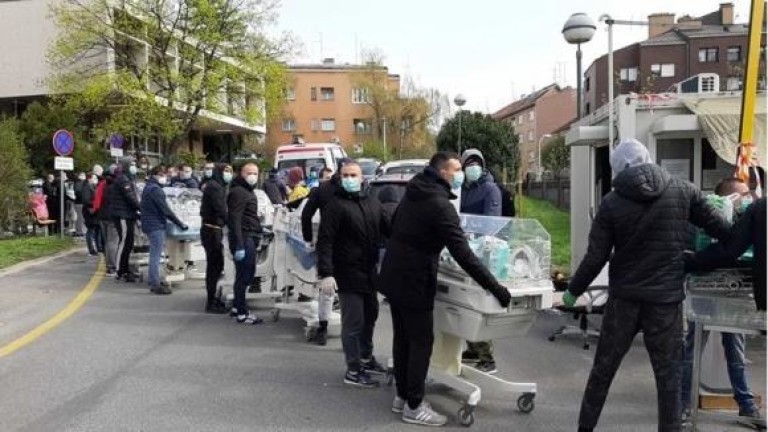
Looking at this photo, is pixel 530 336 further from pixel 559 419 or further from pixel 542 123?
pixel 542 123

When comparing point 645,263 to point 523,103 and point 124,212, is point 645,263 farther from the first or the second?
point 523,103

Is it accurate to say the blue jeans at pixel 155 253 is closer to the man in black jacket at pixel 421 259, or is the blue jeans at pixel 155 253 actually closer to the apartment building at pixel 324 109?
the man in black jacket at pixel 421 259

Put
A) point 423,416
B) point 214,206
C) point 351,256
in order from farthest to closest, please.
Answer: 1. point 214,206
2. point 351,256
3. point 423,416

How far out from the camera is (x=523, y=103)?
325ft

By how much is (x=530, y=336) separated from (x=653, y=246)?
394 centimetres

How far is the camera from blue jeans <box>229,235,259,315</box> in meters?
8.69

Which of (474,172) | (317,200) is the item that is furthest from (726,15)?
(317,200)

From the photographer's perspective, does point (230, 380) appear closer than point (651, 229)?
No

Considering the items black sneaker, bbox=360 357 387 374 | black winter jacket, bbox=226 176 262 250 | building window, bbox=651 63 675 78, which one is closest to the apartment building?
building window, bbox=651 63 675 78

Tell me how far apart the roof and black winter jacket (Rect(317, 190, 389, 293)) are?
8131 centimetres

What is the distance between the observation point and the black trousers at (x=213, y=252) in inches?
368

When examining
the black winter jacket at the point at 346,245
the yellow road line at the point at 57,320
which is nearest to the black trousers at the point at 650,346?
the black winter jacket at the point at 346,245

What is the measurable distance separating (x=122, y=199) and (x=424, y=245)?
8.19m

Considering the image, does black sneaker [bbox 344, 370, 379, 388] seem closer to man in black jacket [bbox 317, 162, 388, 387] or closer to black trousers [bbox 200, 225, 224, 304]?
man in black jacket [bbox 317, 162, 388, 387]
